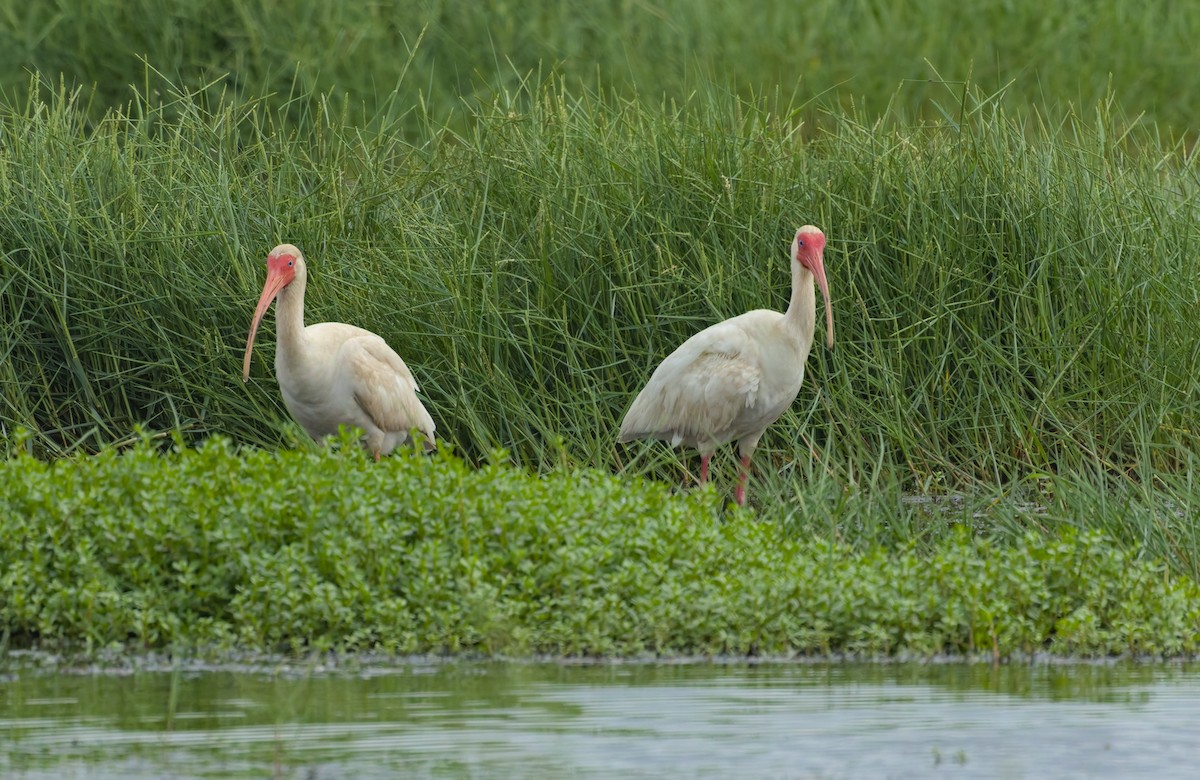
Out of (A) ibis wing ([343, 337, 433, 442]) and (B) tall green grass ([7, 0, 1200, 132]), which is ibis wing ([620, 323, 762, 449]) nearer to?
(A) ibis wing ([343, 337, 433, 442])

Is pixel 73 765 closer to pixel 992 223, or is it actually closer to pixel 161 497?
pixel 161 497

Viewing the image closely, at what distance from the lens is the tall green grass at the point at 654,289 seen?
8891mm

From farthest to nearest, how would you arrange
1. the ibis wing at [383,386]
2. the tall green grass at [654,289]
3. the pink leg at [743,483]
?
the tall green grass at [654,289]
the ibis wing at [383,386]
the pink leg at [743,483]

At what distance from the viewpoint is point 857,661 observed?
245 inches

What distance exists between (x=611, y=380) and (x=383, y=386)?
1.20 metres

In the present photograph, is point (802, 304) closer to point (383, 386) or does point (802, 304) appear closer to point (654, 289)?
point (654, 289)

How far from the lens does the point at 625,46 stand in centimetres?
1484

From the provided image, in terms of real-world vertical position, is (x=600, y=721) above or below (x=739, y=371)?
below

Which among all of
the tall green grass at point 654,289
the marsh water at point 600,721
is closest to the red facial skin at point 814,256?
the tall green grass at point 654,289

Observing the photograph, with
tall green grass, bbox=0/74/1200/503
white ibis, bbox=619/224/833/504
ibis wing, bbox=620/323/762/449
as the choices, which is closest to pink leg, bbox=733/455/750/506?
white ibis, bbox=619/224/833/504

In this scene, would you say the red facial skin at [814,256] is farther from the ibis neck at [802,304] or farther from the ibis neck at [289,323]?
the ibis neck at [289,323]

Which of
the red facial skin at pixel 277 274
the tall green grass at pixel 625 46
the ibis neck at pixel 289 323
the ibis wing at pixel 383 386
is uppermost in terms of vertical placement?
the tall green grass at pixel 625 46

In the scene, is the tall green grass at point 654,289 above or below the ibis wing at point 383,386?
above

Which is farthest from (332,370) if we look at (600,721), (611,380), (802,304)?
(600,721)
